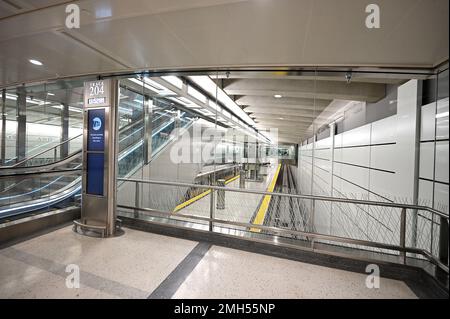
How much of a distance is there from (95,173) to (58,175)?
137cm

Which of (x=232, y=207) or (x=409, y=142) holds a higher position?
(x=409, y=142)

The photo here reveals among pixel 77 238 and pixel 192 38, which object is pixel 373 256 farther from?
pixel 77 238

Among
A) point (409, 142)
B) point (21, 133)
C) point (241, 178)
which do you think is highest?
point (21, 133)

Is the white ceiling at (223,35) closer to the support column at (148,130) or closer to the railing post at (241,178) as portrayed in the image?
the support column at (148,130)

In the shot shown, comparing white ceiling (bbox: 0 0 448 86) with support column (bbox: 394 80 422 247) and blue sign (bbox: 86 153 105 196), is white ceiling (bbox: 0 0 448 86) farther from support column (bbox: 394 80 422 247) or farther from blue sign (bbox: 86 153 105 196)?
blue sign (bbox: 86 153 105 196)

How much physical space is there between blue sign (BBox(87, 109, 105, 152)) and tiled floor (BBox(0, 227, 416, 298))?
4.61 feet

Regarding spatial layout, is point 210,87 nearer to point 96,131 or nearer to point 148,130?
point 148,130

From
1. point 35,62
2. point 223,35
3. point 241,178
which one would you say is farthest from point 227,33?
point 241,178

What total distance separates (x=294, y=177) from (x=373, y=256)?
19.2ft

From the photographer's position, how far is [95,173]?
296 centimetres

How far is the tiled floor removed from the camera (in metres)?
1.69

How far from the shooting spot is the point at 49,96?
5562 millimetres

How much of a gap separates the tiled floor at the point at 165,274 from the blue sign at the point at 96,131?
141cm
